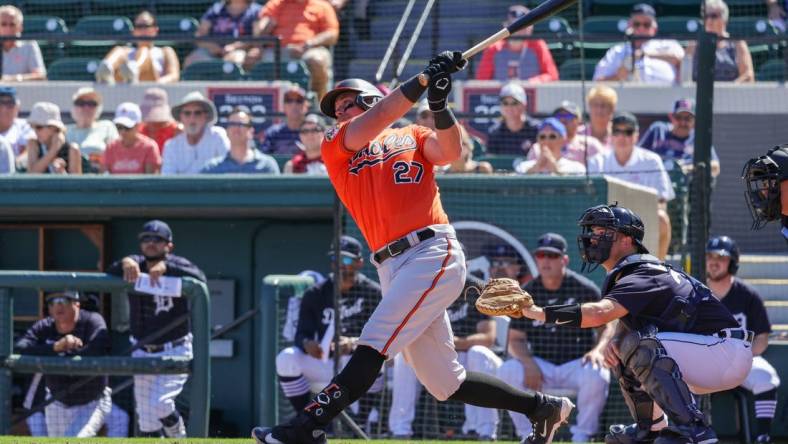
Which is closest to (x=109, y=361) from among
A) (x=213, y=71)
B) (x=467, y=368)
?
(x=467, y=368)

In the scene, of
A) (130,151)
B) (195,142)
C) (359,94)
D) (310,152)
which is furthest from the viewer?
(195,142)

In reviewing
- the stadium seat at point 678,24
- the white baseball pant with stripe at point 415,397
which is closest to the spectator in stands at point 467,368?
the white baseball pant with stripe at point 415,397

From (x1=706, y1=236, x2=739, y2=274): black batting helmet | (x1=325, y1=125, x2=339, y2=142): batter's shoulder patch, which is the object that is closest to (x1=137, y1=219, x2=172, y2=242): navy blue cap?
(x1=325, y1=125, x2=339, y2=142): batter's shoulder patch

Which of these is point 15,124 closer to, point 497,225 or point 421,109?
point 421,109

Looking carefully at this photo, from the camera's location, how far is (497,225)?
829 cm

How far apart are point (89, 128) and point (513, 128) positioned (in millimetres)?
3421

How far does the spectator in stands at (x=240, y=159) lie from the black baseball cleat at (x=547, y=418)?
14.1ft

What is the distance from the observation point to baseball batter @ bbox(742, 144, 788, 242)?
484 cm

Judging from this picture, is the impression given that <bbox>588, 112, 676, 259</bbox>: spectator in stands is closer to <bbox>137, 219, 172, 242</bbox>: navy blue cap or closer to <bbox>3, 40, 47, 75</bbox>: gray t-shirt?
<bbox>137, 219, 172, 242</bbox>: navy blue cap

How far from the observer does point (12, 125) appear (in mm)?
10430

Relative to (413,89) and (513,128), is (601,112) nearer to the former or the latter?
(513,128)

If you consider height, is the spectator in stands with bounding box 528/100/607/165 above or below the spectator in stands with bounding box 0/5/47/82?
below

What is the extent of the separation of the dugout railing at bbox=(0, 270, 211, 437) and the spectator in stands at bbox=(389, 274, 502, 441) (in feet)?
4.10

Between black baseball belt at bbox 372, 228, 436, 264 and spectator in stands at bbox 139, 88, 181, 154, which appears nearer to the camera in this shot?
black baseball belt at bbox 372, 228, 436, 264
